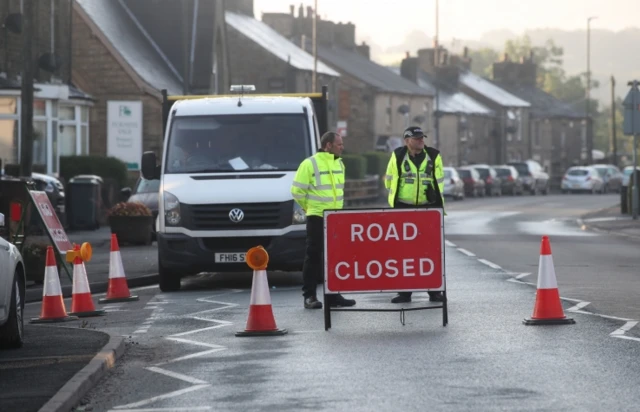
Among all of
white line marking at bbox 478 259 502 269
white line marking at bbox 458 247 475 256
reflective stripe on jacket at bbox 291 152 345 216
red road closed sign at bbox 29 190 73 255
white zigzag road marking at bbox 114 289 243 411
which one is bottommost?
white zigzag road marking at bbox 114 289 243 411

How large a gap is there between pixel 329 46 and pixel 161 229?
74889 millimetres

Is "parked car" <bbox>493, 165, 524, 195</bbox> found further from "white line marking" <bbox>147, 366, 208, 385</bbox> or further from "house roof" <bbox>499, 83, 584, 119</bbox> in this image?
"white line marking" <bbox>147, 366, 208, 385</bbox>

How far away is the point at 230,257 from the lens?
59.1ft

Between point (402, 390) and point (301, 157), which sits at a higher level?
point (301, 157)

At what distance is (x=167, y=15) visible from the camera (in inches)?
2247

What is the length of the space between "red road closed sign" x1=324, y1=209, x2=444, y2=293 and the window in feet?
86.2

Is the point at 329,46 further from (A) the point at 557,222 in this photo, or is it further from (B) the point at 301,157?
(B) the point at 301,157

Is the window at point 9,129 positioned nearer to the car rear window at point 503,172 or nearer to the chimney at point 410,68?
the car rear window at point 503,172

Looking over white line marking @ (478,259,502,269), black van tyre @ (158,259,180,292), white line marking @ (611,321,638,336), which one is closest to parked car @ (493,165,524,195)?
white line marking @ (478,259,502,269)

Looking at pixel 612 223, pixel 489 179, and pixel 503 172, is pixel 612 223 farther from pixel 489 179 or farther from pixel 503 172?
pixel 503 172

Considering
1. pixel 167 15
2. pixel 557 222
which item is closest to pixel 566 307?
pixel 557 222

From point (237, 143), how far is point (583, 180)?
66368 mm

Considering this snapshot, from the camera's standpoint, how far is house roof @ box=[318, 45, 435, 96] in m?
86.4

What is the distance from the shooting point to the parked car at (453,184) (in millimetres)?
66562
